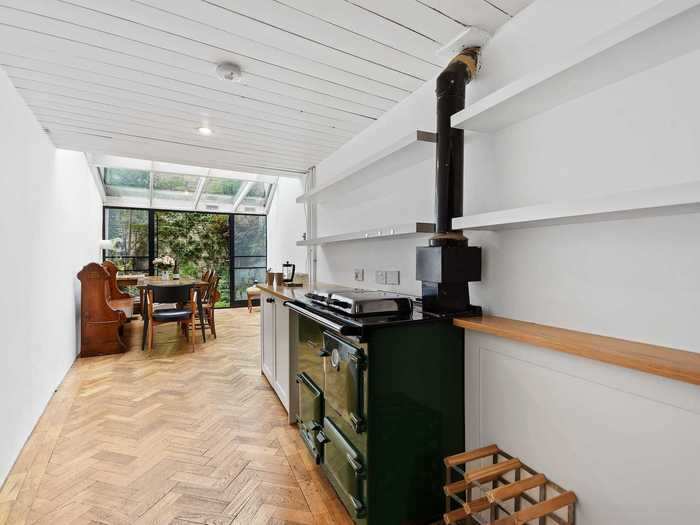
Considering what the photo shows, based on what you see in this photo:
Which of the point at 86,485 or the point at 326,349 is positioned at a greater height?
the point at 326,349

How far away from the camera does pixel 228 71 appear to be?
1.90m

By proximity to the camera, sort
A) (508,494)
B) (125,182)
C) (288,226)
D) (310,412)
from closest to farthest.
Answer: (508,494) → (310,412) → (288,226) → (125,182)

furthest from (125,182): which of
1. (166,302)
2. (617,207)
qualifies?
(617,207)

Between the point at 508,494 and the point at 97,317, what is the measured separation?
5.03 m

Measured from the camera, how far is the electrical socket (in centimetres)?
238

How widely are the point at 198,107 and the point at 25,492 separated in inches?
98.3

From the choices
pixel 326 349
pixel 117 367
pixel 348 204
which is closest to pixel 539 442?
pixel 326 349

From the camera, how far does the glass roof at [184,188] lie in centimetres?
650

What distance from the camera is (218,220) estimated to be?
26.5 ft

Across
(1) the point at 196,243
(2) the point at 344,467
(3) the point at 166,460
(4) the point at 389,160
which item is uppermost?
(4) the point at 389,160

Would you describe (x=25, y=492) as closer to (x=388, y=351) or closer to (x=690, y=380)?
(x=388, y=351)

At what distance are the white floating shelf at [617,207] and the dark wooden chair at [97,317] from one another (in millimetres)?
4829

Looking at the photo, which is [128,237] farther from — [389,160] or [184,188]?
[389,160]

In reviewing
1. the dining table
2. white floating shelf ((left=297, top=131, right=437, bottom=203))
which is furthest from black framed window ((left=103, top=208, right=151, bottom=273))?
white floating shelf ((left=297, top=131, right=437, bottom=203))
